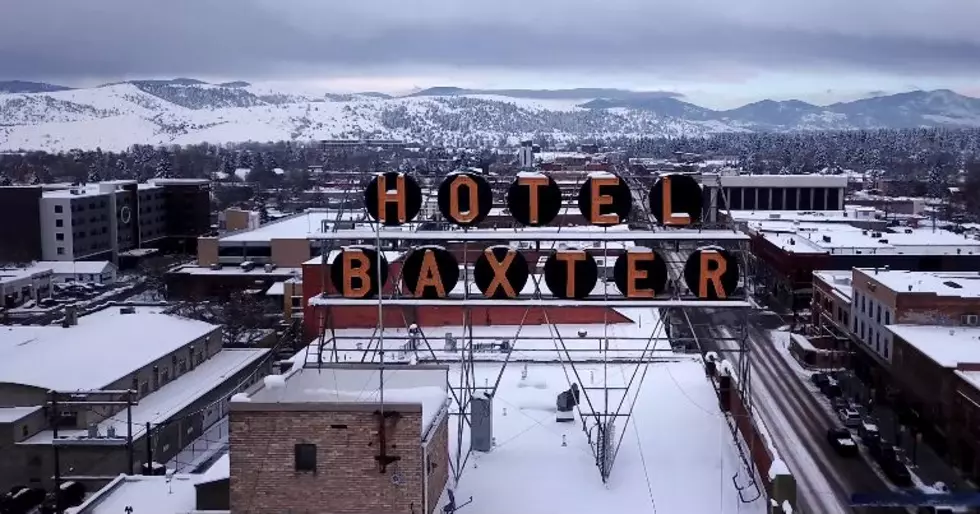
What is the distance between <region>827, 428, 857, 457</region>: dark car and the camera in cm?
3073

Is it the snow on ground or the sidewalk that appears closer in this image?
the snow on ground

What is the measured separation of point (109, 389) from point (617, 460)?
818 inches

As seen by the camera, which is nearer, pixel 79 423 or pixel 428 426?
pixel 428 426

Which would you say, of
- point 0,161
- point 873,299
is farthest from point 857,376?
point 0,161

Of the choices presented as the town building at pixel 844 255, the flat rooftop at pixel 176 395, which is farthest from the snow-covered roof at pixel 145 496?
the town building at pixel 844 255

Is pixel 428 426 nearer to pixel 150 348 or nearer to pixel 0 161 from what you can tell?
pixel 150 348

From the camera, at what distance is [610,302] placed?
16.1 meters

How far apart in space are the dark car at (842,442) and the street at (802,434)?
0.25 meters

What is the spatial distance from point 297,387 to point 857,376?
3366 cm

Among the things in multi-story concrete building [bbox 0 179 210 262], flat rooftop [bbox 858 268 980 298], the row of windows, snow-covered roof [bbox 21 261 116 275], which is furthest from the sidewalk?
multi-story concrete building [bbox 0 179 210 262]

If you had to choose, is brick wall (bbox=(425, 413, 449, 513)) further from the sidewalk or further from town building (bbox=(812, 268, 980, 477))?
town building (bbox=(812, 268, 980, 477))

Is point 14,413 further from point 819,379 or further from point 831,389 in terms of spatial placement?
point 819,379

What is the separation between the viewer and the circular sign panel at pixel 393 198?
17.0 meters

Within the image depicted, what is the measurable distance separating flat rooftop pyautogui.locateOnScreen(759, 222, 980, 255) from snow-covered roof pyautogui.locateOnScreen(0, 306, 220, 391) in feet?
120
